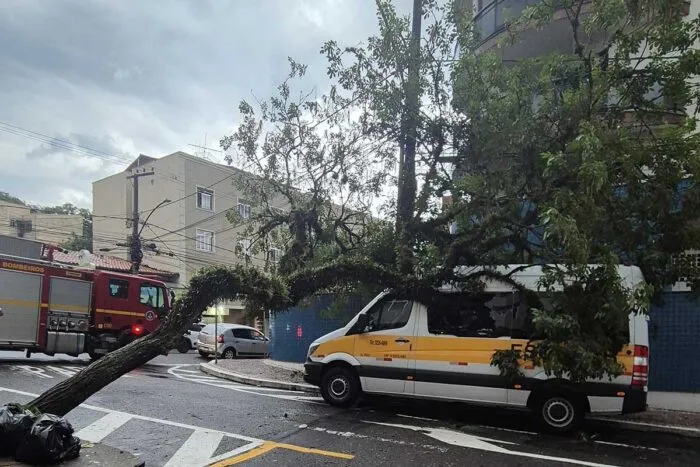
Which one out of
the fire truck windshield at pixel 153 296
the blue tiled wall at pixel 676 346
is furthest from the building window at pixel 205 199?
the blue tiled wall at pixel 676 346

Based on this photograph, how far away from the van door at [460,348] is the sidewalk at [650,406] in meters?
2.26

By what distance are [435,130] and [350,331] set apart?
3845mm

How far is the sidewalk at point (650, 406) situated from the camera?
26.7 ft

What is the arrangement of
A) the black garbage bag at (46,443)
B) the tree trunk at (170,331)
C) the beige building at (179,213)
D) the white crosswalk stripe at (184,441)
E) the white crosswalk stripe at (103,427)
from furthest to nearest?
the beige building at (179,213)
the white crosswalk stripe at (103,427)
the tree trunk at (170,331)
the white crosswalk stripe at (184,441)
the black garbage bag at (46,443)

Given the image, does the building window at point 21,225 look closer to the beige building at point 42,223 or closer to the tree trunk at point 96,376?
the beige building at point 42,223

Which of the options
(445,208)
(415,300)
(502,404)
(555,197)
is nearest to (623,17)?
(555,197)

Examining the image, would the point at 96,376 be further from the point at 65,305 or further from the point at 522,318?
the point at 65,305

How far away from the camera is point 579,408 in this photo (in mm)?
7457

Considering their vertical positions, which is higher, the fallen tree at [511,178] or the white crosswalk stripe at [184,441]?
the fallen tree at [511,178]

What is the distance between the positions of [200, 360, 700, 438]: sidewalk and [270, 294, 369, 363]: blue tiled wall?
1.28m

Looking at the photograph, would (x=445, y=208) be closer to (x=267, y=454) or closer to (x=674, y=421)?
(x=674, y=421)

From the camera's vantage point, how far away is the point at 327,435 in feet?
23.2

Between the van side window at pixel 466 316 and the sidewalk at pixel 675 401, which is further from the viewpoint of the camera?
the sidewalk at pixel 675 401

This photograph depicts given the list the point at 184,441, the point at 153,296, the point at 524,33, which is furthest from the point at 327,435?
the point at 153,296
